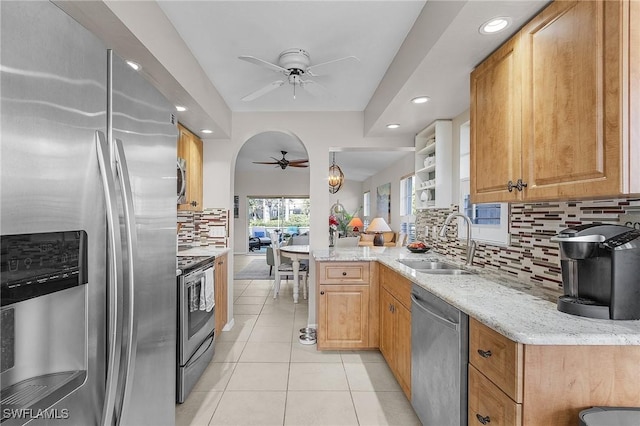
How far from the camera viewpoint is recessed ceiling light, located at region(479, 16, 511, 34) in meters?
1.50

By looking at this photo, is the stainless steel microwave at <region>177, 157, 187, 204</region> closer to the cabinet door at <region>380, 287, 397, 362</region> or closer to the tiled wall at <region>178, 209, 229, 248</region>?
the tiled wall at <region>178, 209, 229, 248</region>

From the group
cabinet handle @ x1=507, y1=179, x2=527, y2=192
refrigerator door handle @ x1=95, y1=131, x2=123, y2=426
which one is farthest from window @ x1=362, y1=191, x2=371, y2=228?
refrigerator door handle @ x1=95, y1=131, x2=123, y2=426

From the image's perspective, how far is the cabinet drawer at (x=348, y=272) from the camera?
2.97m

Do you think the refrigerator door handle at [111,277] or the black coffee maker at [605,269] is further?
the black coffee maker at [605,269]

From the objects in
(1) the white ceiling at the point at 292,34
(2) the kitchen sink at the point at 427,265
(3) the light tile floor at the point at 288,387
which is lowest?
(3) the light tile floor at the point at 288,387

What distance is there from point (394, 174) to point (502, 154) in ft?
19.4

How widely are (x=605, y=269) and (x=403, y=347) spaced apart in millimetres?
1384

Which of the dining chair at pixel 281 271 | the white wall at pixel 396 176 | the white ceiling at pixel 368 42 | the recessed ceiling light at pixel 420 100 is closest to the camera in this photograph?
the white ceiling at pixel 368 42

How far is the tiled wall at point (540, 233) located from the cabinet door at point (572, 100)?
0.29 m

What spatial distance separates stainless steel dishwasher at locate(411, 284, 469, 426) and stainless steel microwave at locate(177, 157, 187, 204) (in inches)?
89.6

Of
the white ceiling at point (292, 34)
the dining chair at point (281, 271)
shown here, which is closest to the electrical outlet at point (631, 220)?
the white ceiling at point (292, 34)

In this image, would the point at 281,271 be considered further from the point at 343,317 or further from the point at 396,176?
the point at 396,176

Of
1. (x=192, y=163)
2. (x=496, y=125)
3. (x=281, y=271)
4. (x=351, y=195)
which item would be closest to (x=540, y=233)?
(x=496, y=125)

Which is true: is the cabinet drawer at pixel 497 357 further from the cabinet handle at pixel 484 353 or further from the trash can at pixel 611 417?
the trash can at pixel 611 417
